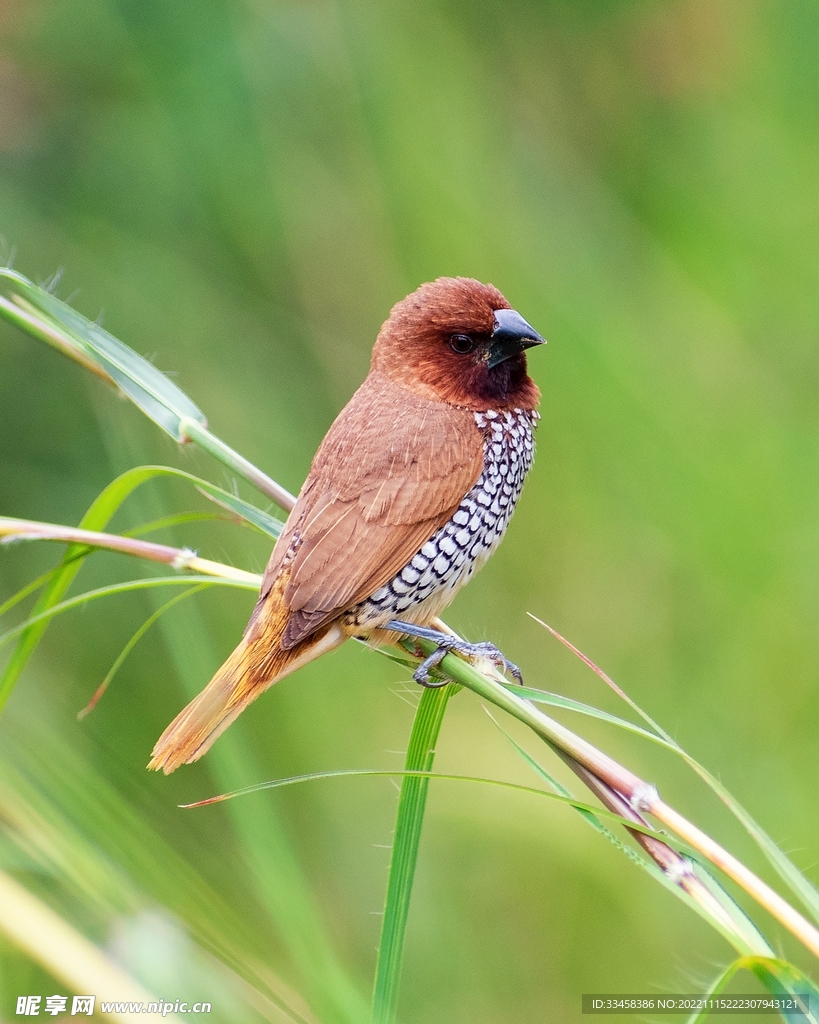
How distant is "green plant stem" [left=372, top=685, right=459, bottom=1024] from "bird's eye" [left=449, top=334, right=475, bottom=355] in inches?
48.2

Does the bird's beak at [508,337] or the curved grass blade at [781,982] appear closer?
the curved grass blade at [781,982]

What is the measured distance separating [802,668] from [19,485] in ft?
8.11

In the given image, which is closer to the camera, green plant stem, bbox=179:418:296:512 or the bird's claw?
green plant stem, bbox=179:418:296:512

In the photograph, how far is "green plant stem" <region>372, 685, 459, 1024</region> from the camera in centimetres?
149

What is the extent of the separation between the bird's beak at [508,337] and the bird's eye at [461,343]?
0.05 m

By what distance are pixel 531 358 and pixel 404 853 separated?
2.29 m

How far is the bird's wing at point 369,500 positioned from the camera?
237 centimetres

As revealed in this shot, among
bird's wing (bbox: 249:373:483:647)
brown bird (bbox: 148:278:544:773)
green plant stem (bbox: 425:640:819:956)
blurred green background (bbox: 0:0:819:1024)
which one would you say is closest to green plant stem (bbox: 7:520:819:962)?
green plant stem (bbox: 425:640:819:956)

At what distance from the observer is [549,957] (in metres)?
3.29

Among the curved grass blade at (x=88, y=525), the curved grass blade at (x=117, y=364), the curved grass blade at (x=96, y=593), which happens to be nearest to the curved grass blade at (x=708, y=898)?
the curved grass blade at (x=96, y=593)

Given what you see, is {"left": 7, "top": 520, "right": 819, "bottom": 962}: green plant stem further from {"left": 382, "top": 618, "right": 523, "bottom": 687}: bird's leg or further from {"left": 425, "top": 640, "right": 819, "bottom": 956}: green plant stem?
{"left": 382, "top": 618, "right": 523, "bottom": 687}: bird's leg

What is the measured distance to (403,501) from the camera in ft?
8.25

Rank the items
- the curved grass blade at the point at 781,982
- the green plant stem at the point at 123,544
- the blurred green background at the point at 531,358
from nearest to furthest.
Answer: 1. the curved grass blade at the point at 781,982
2. the green plant stem at the point at 123,544
3. the blurred green background at the point at 531,358

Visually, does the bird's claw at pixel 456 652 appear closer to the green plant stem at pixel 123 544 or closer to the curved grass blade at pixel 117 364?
the green plant stem at pixel 123 544
